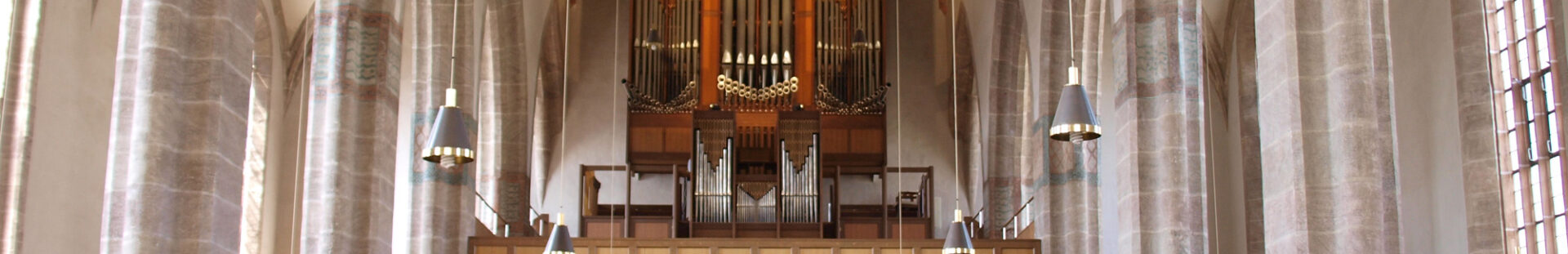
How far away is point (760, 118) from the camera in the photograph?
30.8 metres

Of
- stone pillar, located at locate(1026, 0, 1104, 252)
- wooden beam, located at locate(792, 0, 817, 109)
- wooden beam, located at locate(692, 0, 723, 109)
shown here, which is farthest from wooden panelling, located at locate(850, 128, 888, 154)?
stone pillar, located at locate(1026, 0, 1104, 252)

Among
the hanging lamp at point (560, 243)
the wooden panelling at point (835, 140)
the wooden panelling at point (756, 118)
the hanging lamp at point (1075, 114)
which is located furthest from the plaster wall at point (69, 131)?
the wooden panelling at point (835, 140)

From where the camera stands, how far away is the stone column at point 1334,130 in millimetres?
13641

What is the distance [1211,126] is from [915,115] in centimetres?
896

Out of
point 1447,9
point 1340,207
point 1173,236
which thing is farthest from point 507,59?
point 1340,207

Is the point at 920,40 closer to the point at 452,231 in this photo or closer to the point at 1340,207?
the point at 452,231

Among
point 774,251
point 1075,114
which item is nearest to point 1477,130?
point 1075,114

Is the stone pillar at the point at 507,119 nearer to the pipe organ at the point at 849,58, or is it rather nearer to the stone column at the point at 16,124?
the pipe organ at the point at 849,58

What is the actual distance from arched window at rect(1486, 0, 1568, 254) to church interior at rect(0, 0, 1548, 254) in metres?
0.04

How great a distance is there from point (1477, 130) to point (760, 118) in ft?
46.5

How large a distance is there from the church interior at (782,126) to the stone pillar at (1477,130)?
0.03 meters

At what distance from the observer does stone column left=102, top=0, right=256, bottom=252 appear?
13.0 m

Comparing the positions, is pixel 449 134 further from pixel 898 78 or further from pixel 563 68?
pixel 898 78

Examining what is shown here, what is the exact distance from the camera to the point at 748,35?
1253 inches
